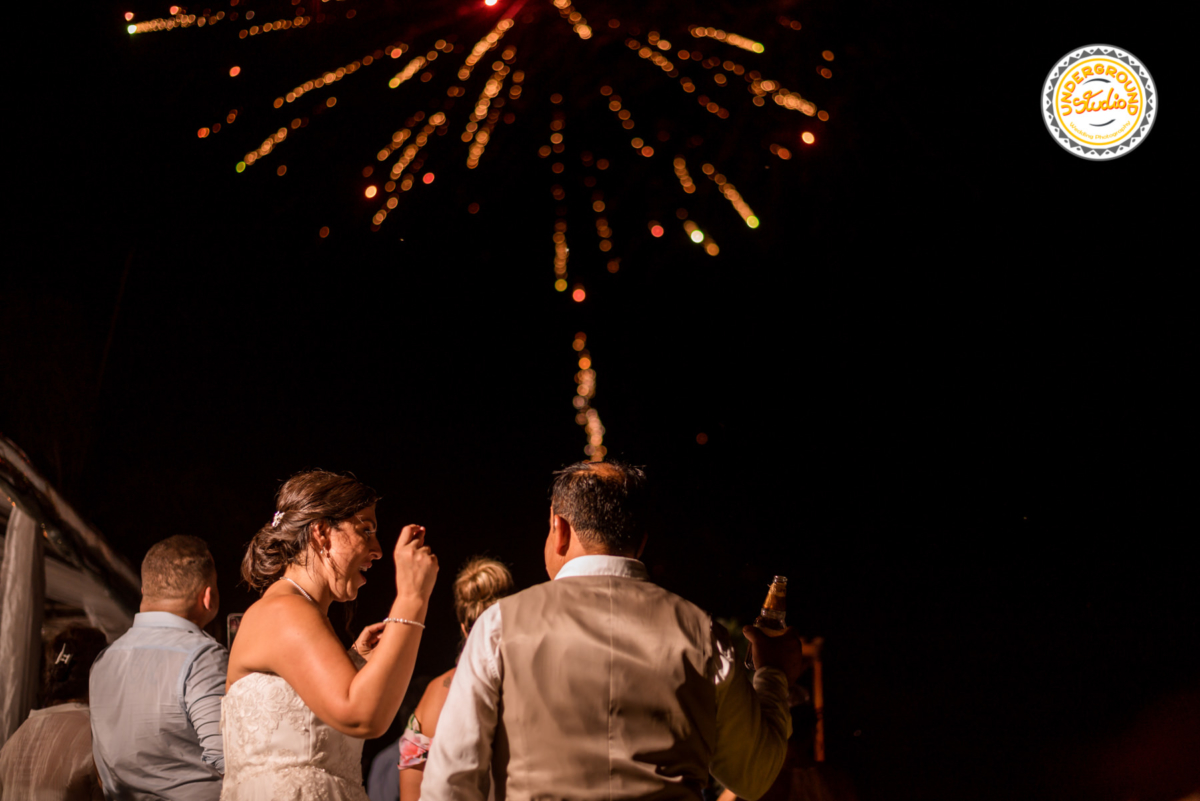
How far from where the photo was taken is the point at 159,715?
2.12 metres

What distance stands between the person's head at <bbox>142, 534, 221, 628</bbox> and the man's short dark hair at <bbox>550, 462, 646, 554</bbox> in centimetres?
141

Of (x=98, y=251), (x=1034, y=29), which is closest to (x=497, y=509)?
(x=98, y=251)

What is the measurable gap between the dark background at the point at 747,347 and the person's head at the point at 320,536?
2403 mm

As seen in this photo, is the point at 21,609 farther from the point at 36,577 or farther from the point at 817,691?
the point at 817,691

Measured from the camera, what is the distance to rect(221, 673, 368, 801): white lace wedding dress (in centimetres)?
159

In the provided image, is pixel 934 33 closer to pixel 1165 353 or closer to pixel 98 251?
pixel 1165 353

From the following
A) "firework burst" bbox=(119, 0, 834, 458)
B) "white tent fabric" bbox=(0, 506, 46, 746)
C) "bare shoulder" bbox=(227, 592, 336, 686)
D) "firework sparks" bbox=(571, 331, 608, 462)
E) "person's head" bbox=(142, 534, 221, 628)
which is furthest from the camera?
"firework sparks" bbox=(571, 331, 608, 462)

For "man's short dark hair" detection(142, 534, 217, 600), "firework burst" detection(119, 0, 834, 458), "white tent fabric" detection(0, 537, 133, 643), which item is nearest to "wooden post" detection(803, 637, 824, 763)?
"firework burst" detection(119, 0, 834, 458)

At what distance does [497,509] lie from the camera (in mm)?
4566

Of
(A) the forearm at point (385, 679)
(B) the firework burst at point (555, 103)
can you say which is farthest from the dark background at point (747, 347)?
(A) the forearm at point (385, 679)

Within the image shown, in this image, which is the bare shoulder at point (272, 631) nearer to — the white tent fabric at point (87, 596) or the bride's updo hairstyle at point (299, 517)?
the bride's updo hairstyle at point (299, 517)

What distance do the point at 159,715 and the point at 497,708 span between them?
1.31 meters

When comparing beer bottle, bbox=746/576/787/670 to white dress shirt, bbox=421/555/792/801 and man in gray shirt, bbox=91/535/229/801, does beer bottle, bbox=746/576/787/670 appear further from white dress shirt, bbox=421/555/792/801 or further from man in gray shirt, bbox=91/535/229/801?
man in gray shirt, bbox=91/535/229/801

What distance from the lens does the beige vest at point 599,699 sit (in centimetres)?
130
